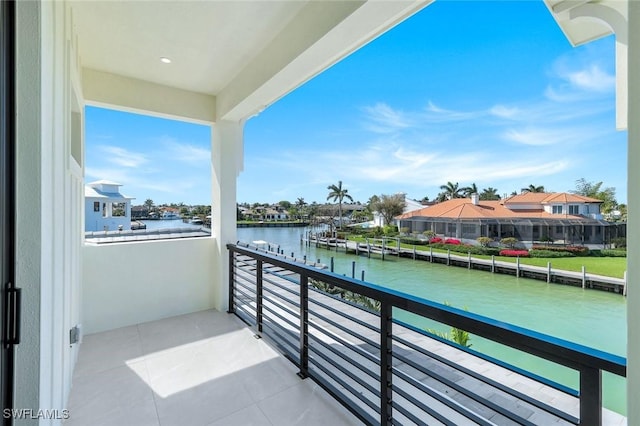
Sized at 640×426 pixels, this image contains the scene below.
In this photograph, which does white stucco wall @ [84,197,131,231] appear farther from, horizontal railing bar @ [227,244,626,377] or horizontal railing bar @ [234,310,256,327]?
horizontal railing bar @ [227,244,626,377]

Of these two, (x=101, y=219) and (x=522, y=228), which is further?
(x=522, y=228)

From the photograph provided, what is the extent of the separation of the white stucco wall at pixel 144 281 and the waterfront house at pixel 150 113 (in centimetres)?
1

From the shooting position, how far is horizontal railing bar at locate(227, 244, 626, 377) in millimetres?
853

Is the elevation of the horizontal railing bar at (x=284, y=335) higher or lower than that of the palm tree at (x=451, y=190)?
lower

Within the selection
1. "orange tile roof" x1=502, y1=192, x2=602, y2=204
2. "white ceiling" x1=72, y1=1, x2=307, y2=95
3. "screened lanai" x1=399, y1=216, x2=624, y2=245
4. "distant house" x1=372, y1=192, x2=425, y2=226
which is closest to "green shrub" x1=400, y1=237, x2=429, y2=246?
"screened lanai" x1=399, y1=216, x2=624, y2=245

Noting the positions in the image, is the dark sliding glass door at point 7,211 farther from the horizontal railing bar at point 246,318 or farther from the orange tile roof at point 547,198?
the orange tile roof at point 547,198

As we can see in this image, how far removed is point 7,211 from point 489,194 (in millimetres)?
14815

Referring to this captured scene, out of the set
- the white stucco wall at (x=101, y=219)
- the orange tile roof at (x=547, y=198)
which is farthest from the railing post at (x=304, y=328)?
the orange tile roof at (x=547, y=198)

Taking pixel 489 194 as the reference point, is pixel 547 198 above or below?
below

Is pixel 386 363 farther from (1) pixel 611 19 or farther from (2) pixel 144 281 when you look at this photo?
(2) pixel 144 281

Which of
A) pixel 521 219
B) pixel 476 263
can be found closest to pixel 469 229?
pixel 521 219

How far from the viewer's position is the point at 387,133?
23469 millimetres

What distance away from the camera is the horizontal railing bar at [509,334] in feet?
2.80

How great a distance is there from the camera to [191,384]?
215 cm
